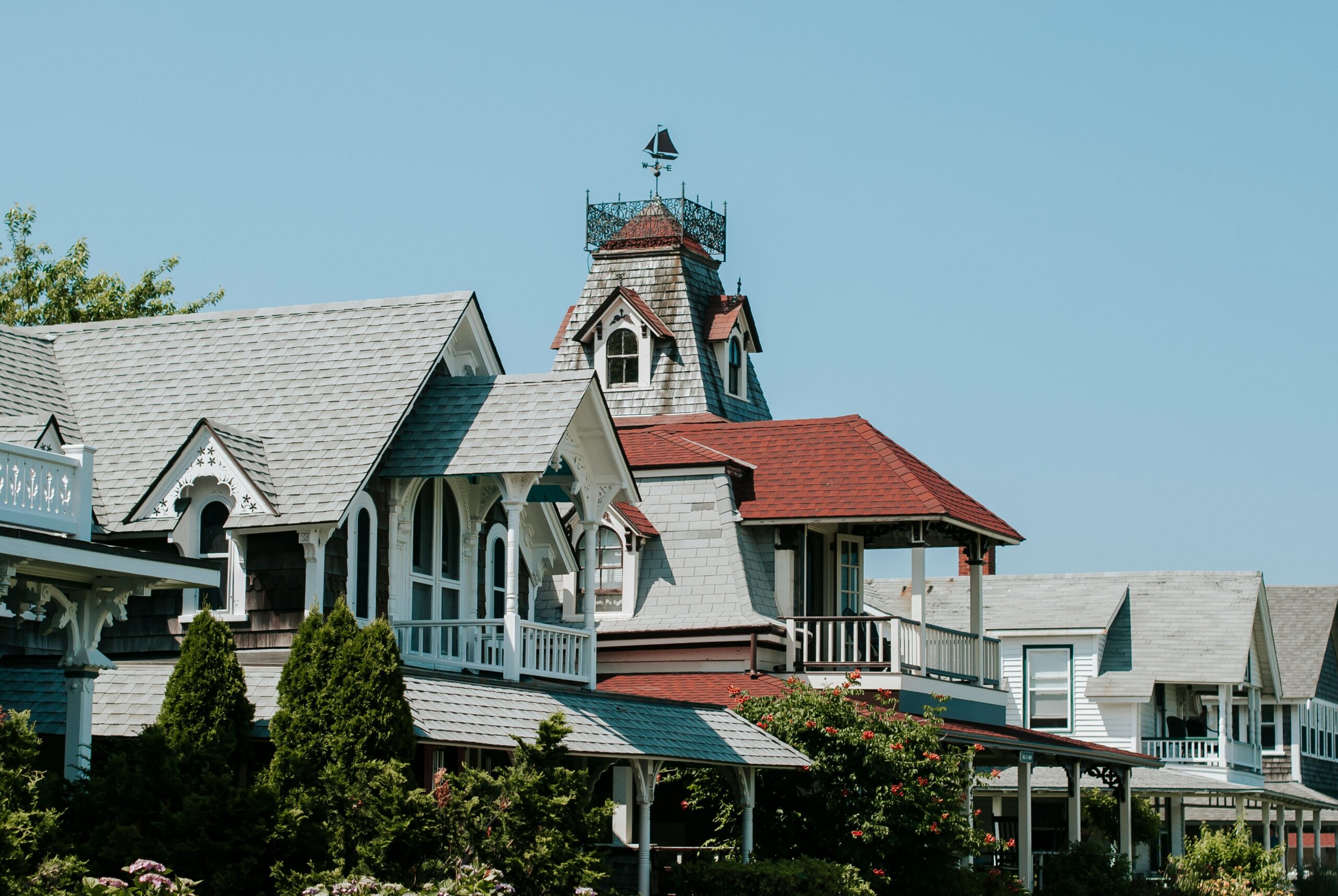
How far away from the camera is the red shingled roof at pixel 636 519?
104ft

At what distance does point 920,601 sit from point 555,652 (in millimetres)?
8075

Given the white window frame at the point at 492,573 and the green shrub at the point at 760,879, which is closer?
the green shrub at the point at 760,879

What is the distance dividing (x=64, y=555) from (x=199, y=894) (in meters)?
3.28

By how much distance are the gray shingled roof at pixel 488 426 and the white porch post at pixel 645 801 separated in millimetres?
3934

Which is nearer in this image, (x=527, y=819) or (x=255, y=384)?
(x=527, y=819)

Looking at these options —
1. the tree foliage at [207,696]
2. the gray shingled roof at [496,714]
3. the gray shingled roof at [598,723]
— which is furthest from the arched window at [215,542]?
the tree foliage at [207,696]

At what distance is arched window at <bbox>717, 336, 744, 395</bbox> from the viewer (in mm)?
42938

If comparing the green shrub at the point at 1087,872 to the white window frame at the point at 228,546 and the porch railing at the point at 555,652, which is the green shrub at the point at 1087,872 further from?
the white window frame at the point at 228,546

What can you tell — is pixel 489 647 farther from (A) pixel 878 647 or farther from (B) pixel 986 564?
(B) pixel 986 564

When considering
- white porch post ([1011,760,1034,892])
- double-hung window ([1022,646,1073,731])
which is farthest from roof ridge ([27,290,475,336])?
double-hung window ([1022,646,1073,731])

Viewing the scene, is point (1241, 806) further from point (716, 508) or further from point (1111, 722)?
point (716, 508)

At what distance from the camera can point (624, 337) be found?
41562mm

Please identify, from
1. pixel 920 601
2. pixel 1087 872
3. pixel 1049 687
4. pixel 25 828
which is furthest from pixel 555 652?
pixel 1049 687

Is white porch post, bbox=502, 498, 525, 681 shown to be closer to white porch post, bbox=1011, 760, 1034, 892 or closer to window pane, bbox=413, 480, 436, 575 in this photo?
window pane, bbox=413, 480, 436, 575
